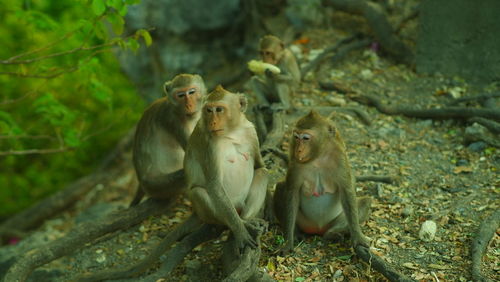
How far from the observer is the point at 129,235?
19.0 ft

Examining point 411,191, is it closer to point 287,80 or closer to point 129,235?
point 287,80

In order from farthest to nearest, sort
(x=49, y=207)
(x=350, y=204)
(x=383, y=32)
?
1. (x=49, y=207)
2. (x=383, y=32)
3. (x=350, y=204)

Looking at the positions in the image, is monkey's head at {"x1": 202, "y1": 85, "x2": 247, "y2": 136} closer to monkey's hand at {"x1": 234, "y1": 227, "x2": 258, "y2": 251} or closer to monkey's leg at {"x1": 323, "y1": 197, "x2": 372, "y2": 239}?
monkey's hand at {"x1": 234, "y1": 227, "x2": 258, "y2": 251}

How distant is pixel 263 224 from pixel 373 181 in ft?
5.46

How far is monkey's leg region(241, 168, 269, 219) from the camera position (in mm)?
4562

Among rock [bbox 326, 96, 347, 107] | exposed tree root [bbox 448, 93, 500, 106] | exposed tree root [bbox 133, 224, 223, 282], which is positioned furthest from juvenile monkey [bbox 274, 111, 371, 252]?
exposed tree root [bbox 448, 93, 500, 106]

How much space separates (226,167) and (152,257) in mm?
1049

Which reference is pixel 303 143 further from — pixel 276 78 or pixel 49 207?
pixel 49 207

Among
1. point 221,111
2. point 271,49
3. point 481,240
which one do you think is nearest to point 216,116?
point 221,111

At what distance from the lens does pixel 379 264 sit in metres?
4.19

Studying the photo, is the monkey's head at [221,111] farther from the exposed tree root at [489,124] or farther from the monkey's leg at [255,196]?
the exposed tree root at [489,124]

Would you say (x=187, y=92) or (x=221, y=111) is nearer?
(x=221, y=111)

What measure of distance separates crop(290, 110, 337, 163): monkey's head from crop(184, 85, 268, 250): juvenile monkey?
0.41 m

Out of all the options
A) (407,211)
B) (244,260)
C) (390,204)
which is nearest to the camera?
(244,260)
